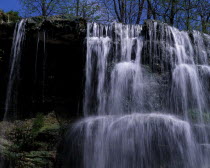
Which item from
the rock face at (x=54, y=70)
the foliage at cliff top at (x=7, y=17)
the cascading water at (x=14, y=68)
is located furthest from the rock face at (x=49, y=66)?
the foliage at cliff top at (x=7, y=17)

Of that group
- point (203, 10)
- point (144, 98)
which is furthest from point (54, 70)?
point (203, 10)

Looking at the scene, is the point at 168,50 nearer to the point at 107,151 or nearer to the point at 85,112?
the point at 85,112

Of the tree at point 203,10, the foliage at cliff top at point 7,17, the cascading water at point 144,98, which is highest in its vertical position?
the tree at point 203,10

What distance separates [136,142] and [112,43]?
14.0 ft

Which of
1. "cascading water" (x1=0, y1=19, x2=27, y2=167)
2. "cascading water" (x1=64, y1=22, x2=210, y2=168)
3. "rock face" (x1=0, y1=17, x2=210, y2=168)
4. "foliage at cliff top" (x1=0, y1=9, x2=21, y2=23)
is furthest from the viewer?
"foliage at cliff top" (x1=0, y1=9, x2=21, y2=23)

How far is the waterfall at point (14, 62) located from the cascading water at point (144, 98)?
8.47 feet

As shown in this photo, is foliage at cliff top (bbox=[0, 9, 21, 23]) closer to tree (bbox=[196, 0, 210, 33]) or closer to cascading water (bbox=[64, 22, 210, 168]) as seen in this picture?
cascading water (bbox=[64, 22, 210, 168])

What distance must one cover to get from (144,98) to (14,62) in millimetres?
5169

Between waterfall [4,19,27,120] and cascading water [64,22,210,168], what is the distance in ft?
8.47

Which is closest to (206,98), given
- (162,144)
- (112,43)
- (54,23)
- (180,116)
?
(180,116)

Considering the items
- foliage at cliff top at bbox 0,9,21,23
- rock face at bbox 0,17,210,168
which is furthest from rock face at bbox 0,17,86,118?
foliage at cliff top at bbox 0,9,21,23

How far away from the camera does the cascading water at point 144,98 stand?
616 centimetres

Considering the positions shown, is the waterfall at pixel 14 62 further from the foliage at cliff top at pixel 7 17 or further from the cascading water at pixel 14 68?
the foliage at cliff top at pixel 7 17

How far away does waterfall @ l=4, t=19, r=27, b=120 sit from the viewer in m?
9.06
